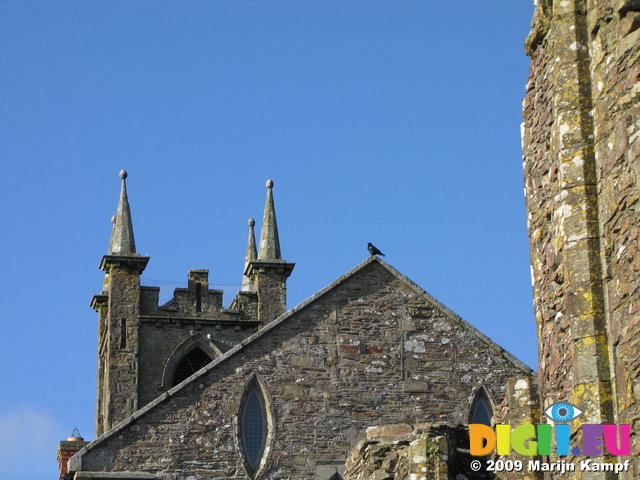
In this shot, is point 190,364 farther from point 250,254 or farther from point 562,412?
point 562,412

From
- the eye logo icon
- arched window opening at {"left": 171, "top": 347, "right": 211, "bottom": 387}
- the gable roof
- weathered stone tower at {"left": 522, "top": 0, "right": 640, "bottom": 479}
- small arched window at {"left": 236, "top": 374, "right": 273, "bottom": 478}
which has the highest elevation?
arched window opening at {"left": 171, "top": 347, "right": 211, "bottom": 387}

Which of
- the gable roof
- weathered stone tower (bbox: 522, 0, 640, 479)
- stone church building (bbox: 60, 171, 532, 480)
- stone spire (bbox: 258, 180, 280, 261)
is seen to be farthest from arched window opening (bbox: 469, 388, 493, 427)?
stone spire (bbox: 258, 180, 280, 261)

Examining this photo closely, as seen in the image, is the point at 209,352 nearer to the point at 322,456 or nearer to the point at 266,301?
the point at 266,301

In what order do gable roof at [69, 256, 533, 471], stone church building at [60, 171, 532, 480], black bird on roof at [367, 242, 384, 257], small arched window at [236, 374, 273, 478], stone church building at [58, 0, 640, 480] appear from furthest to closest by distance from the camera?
black bird on roof at [367, 242, 384, 257] → gable roof at [69, 256, 533, 471] → small arched window at [236, 374, 273, 478] → stone church building at [60, 171, 532, 480] → stone church building at [58, 0, 640, 480]

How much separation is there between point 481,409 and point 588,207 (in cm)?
1750

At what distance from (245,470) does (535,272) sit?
1588 cm

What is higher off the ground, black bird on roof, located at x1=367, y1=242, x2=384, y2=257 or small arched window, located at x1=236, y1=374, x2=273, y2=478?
black bird on roof, located at x1=367, y1=242, x2=384, y2=257

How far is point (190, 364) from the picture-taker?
138ft

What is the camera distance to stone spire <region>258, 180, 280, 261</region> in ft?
141

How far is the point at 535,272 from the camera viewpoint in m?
8.26

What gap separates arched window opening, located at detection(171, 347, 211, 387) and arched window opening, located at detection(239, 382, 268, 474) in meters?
17.6

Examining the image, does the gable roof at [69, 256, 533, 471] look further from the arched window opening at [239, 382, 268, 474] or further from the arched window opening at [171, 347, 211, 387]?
the arched window opening at [171, 347, 211, 387]

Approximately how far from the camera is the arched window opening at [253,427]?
23844mm

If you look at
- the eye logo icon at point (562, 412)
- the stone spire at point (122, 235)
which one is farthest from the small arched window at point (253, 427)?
the stone spire at point (122, 235)
